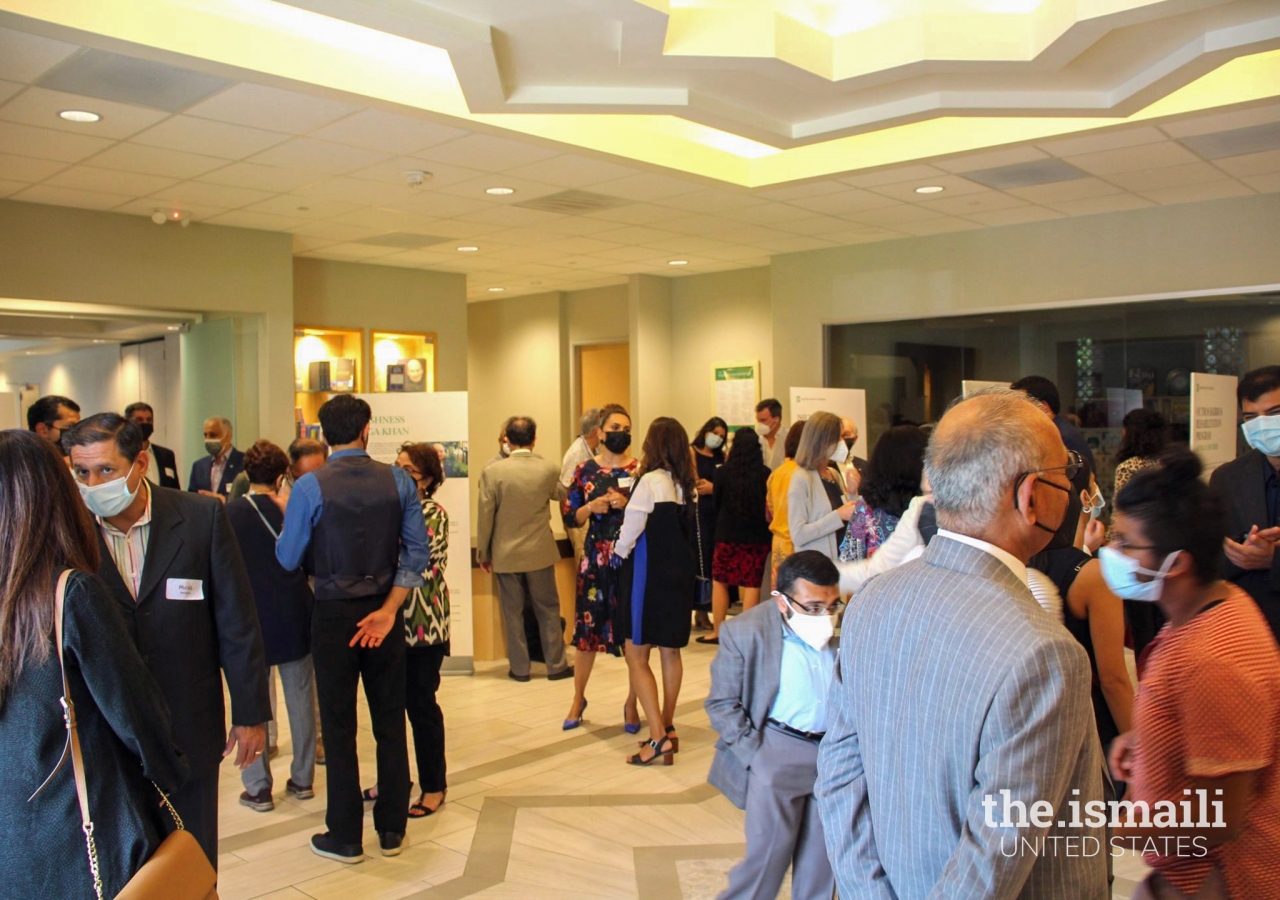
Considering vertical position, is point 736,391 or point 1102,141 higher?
point 1102,141

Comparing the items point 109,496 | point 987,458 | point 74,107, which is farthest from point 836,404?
point 987,458

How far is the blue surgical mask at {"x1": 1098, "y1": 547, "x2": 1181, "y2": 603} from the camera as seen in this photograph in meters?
1.88

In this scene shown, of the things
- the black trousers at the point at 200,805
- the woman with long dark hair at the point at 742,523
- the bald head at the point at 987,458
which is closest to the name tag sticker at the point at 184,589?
the black trousers at the point at 200,805

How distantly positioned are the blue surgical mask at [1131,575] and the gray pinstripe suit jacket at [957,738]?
58 cm

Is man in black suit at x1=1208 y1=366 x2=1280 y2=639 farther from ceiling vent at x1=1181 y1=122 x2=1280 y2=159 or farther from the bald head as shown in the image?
ceiling vent at x1=1181 y1=122 x2=1280 y2=159

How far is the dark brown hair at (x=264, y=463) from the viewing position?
Answer: 15.4ft

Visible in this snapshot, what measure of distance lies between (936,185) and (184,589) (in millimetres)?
5962

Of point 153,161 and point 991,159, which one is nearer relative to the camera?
point 153,161

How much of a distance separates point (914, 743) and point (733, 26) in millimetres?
4050

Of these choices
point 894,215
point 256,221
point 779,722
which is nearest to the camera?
point 779,722

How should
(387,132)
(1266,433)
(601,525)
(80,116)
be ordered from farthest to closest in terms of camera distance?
(387,132) → (601,525) → (80,116) → (1266,433)

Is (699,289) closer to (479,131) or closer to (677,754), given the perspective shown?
(479,131)

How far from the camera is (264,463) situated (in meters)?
4.69

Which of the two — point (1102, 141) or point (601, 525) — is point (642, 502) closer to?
point (601, 525)
